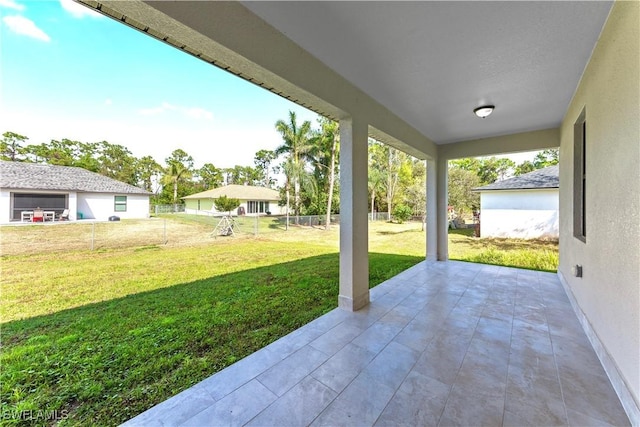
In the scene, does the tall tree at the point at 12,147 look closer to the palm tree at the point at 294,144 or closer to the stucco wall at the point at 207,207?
the palm tree at the point at 294,144

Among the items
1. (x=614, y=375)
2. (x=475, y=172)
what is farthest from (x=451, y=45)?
(x=475, y=172)

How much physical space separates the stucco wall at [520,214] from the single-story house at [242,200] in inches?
573

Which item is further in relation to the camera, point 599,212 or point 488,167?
point 488,167

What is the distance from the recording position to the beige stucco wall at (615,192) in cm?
141

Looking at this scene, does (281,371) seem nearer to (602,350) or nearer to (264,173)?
(602,350)

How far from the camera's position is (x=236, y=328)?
255cm

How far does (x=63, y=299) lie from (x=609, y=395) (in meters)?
6.03

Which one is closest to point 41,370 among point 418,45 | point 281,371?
point 281,371

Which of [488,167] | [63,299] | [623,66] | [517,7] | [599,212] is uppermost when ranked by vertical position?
[488,167]

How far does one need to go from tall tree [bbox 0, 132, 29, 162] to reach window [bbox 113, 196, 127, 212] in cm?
455

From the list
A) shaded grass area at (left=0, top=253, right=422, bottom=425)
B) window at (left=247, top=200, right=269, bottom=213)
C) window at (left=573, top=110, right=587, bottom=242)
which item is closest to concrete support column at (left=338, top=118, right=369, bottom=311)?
shaded grass area at (left=0, top=253, right=422, bottom=425)

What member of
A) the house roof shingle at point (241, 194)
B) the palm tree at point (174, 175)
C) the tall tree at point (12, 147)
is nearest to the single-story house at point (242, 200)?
the house roof shingle at point (241, 194)

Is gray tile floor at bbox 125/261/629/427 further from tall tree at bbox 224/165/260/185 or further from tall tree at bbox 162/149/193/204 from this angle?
tall tree at bbox 224/165/260/185

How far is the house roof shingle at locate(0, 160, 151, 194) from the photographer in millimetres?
7516
